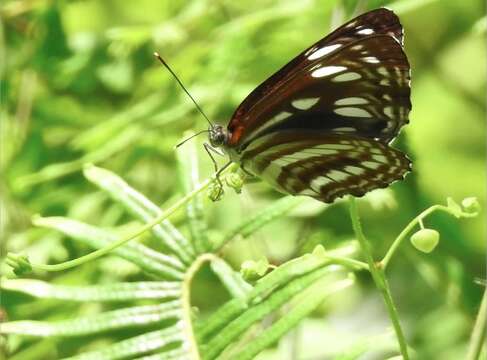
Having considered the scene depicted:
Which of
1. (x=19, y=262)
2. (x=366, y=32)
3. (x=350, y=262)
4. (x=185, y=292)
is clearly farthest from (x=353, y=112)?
(x=19, y=262)

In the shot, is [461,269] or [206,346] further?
[461,269]

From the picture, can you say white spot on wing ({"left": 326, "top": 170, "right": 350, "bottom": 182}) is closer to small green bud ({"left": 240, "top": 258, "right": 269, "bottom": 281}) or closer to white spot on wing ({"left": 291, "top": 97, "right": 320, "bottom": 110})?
white spot on wing ({"left": 291, "top": 97, "right": 320, "bottom": 110})

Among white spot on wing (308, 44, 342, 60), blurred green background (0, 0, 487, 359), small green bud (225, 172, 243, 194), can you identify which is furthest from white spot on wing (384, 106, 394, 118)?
blurred green background (0, 0, 487, 359)

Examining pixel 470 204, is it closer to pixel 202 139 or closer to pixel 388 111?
pixel 388 111

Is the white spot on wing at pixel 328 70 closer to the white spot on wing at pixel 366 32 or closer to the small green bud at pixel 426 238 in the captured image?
the white spot on wing at pixel 366 32

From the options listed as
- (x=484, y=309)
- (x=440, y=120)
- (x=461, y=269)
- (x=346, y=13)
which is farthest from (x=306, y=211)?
(x=484, y=309)

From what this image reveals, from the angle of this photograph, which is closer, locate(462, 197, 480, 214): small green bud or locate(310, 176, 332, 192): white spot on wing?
locate(462, 197, 480, 214): small green bud

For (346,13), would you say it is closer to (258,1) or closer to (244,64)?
(244,64)

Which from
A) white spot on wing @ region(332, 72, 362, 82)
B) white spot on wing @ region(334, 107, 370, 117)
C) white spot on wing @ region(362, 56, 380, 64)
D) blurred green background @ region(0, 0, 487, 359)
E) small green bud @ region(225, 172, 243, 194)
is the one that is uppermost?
blurred green background @ region(0, 0, 487, 359)
